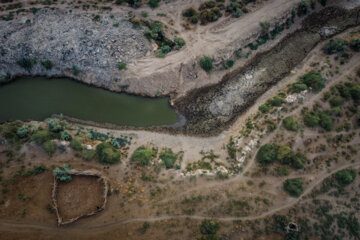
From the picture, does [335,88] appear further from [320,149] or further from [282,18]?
[282,18]

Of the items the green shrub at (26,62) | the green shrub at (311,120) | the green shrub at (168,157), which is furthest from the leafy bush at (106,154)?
the green shrub at (311,120)

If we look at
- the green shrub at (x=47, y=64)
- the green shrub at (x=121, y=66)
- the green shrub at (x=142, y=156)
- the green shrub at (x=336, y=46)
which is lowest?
the green shrub at (x=142, y=156)

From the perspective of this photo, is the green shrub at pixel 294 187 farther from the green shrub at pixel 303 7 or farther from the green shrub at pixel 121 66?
the green shrub at pixel 303 7

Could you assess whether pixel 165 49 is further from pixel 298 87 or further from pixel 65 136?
pixel 298 87

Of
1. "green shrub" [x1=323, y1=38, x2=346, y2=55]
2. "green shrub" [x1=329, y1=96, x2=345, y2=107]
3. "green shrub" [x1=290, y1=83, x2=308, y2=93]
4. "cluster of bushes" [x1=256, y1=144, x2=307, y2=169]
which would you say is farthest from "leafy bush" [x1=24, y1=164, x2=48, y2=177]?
"green shrub" [x1=323, y1=38, x2=346, y2=55]

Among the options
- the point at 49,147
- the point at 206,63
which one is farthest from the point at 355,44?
the point at 49,147
